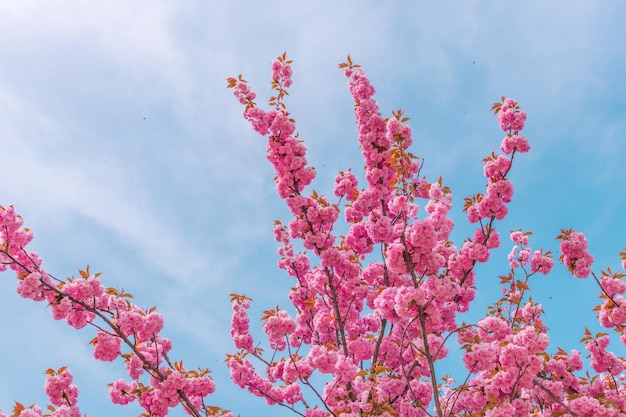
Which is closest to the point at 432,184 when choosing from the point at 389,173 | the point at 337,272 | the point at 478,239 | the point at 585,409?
the point at 389,173

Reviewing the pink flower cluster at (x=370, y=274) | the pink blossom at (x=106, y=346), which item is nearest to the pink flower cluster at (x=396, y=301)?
the pink flower cluster at (x=370, y=274)

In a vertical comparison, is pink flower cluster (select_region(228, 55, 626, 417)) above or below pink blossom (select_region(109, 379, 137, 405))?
above

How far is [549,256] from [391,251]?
5081mm

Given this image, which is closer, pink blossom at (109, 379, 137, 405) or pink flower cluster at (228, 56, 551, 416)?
pink flower cluster at (228, 56, 551, 416)

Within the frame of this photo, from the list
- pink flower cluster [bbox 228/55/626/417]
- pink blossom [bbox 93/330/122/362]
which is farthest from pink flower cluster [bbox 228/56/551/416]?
pink blossom [bbox 93/330/122/362]

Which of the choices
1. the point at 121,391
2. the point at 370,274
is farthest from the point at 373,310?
the point at 121,391

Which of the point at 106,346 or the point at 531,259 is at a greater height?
the point at 531,259

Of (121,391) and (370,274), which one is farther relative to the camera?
(370,274)

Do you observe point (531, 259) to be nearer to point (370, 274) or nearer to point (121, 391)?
point (370, 274)

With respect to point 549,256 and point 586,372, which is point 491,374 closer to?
point 586,372

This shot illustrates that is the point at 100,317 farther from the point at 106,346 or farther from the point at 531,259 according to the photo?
the point at 531,259

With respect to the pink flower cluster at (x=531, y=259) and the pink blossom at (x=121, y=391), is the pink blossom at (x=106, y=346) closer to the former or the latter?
the pink blossom at (x=121, y=391)

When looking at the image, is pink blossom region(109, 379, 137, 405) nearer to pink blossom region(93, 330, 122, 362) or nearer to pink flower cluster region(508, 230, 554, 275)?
pink blossom region(93, 330, 122, 362)

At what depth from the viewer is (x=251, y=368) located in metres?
8.83
